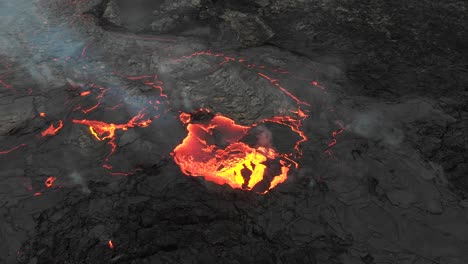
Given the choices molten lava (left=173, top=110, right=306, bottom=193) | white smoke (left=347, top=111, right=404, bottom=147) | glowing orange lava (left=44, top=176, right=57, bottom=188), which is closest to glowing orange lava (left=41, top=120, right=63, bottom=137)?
glowing orange lava (left=44, top=176, right=57, bottom=188)

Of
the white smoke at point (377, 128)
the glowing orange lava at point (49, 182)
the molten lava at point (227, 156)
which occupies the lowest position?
the glowing orange lava at point (49, 182)

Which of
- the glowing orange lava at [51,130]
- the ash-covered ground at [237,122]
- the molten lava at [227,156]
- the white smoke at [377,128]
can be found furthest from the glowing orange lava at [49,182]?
the white smoke at [377,128]

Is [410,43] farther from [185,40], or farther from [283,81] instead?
[185,40]

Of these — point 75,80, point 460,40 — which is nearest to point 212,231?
point 75,80

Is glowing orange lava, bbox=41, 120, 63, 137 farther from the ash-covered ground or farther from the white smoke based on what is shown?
the white smoke

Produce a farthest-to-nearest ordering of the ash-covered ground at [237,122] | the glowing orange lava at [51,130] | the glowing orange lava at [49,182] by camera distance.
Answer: the glowing orange lava at [51,130] < the glowing orange lava at [49,182] < the ash-covered ground at [237,122]

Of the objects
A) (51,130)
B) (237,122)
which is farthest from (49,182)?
(237,122)

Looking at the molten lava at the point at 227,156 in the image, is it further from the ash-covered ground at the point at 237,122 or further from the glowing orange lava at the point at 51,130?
the glowing orange lava at the point at 51,130
